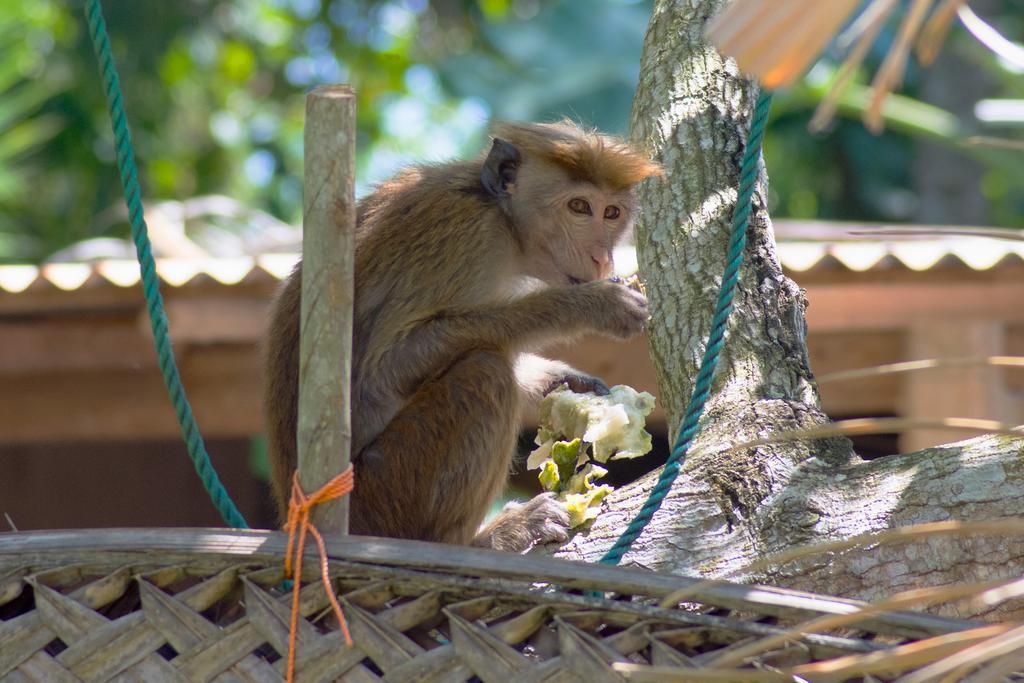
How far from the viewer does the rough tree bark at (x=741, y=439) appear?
9.23 ft

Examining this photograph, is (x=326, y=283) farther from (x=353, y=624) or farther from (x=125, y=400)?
(x=125, y=400)

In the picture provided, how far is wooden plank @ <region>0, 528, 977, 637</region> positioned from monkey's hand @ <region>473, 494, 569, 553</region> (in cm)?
97

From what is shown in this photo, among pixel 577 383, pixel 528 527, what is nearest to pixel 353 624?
pixel 528 527

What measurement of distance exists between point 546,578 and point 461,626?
18cm

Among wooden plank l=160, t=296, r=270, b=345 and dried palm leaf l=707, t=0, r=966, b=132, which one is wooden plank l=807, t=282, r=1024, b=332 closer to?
wooden plank l=160, t=296, r=270, b=345

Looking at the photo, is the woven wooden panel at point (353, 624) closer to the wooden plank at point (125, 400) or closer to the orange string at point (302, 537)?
the orange string at point (302, 537)

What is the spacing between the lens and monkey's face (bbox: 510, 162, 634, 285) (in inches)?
165

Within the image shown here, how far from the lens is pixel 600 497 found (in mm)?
3426

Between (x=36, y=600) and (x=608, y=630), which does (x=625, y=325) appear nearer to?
(x=608, y=630)

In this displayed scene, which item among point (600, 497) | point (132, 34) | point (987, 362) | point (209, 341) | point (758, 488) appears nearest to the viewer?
point (987, 362)

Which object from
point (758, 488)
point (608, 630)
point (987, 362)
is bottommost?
point (608, 630)

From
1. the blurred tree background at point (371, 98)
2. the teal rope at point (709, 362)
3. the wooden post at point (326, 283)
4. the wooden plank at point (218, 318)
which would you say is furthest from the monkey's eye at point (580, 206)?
the blurred tree background at point (371, 98)

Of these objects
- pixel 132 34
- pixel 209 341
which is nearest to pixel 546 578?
pixel 209 341

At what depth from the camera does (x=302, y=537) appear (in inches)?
91.0
